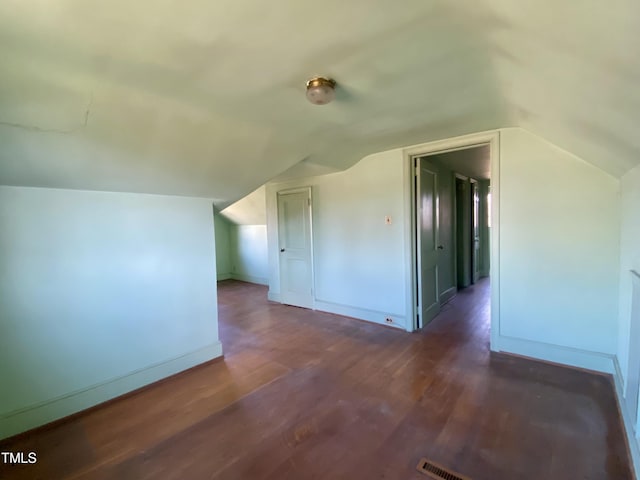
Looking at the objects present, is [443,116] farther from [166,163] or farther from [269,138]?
[166,163]

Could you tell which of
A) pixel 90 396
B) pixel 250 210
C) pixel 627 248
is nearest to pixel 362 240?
pixel 627 248

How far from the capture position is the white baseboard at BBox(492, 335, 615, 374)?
98.5 inches

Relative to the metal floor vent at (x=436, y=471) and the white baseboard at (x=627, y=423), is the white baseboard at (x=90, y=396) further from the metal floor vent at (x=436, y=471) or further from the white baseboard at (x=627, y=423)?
the white baseboard at (x=627, y=423)

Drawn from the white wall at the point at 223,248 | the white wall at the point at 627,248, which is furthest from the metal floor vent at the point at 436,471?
the white wall at the point at 223,248

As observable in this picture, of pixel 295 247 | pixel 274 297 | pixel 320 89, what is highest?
pixel 320 89

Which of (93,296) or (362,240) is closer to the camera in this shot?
(93,296)

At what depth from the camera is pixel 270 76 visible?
155cm

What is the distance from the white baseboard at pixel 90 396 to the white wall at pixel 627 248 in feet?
10.9

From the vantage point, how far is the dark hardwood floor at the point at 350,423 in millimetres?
1635

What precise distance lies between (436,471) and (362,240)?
2662 millimetres

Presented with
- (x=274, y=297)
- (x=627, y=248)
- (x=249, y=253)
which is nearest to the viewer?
(x=627, y=248)

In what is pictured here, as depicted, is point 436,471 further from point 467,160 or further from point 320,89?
point 467,160

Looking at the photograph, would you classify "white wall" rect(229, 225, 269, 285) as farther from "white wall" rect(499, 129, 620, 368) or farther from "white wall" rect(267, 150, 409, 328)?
"white wall" rect(499, 129, 620, 368)

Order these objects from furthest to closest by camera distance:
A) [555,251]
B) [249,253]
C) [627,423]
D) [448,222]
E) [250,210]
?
[249,253]
[250,210]
[448,222]
[555,251]
[627,423]
